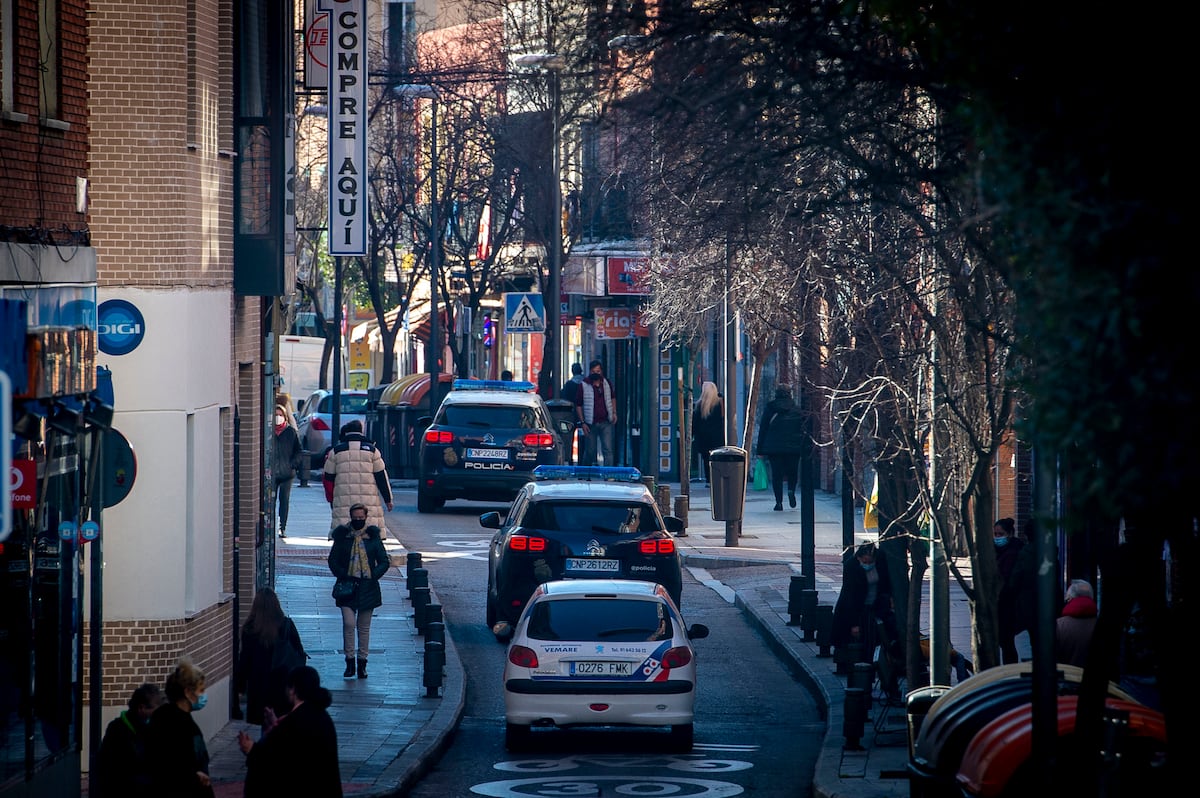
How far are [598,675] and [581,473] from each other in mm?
5986

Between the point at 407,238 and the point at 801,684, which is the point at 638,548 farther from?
the point at 407,238

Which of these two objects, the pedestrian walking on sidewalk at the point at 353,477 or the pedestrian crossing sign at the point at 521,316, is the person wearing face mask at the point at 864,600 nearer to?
the pedestrian walking on sidewalk at the point at 353,477

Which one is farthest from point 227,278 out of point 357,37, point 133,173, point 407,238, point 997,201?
point 407,238

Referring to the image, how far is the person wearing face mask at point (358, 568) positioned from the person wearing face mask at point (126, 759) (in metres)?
7.24

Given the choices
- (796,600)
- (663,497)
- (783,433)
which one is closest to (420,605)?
(796,600)

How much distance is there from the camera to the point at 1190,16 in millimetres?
5617

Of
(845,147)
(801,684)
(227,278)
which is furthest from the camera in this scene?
(801,684)

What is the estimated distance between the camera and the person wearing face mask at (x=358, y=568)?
54.4 ft

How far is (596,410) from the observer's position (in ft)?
112

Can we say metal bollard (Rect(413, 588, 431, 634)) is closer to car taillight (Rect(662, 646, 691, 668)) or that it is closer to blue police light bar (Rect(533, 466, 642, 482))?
blue police light bar (Rect(533, 466, 642, 482))

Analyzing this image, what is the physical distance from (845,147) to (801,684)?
25.8ft

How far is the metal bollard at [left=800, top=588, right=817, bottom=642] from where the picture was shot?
62.4 ft

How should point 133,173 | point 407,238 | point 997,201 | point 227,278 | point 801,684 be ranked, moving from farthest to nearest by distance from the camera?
1. point 407,238
2. point 801,684
3. point 227,278
4. point 133,173
5. point 997,201

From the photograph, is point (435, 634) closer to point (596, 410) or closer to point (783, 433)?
point (783, 433)
